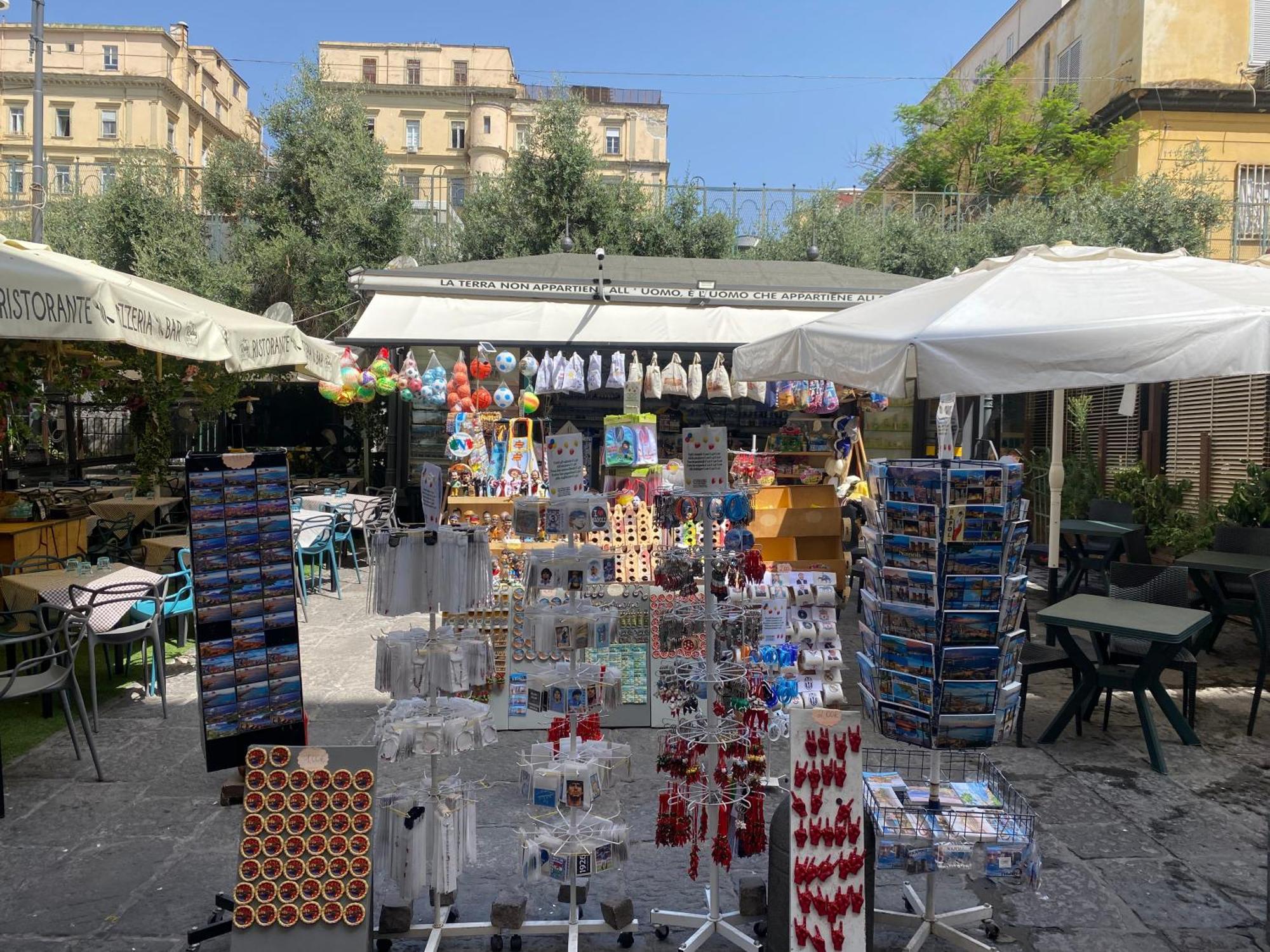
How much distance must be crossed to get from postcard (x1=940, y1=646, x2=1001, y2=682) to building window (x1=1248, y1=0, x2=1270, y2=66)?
74.0 feet

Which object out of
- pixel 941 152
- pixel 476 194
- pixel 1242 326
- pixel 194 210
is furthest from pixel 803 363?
Result: pixel 941 152

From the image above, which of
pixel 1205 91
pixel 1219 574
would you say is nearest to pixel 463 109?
pixel 1205 91

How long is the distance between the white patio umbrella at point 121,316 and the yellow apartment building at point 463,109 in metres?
42.9

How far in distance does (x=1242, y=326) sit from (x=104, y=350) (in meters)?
8.83

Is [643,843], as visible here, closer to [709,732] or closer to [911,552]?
[709,732]

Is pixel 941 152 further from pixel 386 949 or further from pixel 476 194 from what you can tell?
pixel 386 949

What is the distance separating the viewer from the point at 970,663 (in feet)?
10.2

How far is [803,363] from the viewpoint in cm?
534

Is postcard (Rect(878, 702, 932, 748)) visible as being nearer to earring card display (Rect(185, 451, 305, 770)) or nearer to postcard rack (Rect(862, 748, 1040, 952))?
postcard rack (Rect(862, 748, 1040, 952))

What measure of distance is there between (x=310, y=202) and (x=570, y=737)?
16714 mm

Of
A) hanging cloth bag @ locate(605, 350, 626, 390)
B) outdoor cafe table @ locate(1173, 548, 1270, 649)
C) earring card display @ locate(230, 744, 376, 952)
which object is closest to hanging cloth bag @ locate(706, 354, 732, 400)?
hanging cloth bag @ locate(605, 350, 626, 390)

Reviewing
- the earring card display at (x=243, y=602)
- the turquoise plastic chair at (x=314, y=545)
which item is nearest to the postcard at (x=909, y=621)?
the earring card display at (x=243, y=602)

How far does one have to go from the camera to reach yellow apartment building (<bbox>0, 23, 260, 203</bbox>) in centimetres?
4397

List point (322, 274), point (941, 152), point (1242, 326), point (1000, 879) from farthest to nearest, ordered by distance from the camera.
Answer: point (941, 152)
point (322, 274)
point (1242, 326)
point (1000, 879)
